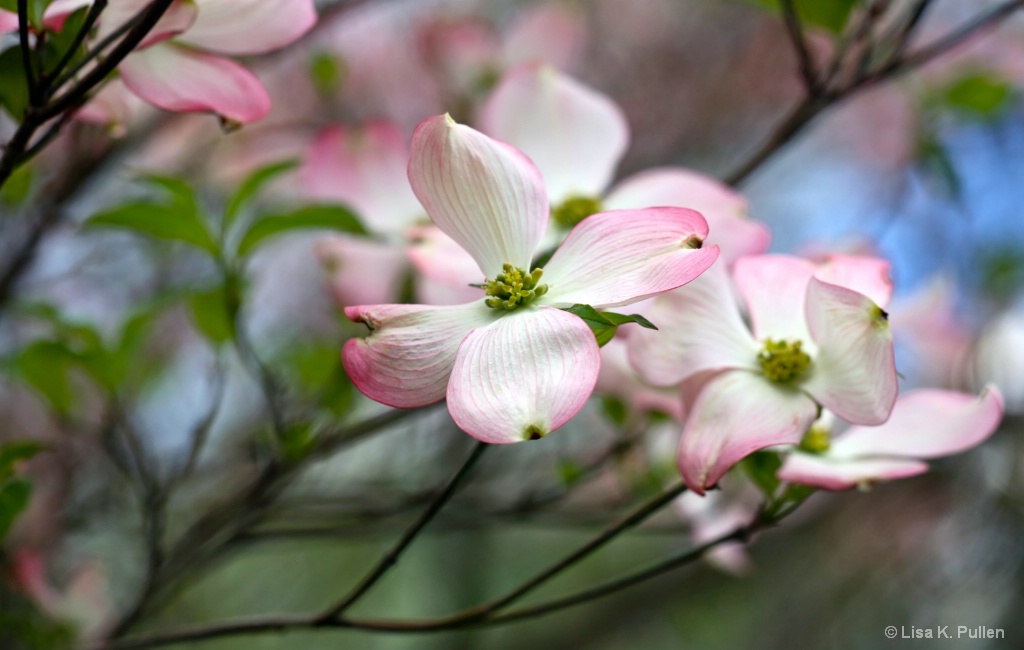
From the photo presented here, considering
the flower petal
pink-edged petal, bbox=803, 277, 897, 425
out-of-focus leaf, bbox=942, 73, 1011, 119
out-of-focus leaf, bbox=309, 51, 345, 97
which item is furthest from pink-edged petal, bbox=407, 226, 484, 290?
out-of-focus leaf, bbox=942, 73, 1011, 119

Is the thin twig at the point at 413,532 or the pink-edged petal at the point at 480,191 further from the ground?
the pink-edged petal at the point at 480,191

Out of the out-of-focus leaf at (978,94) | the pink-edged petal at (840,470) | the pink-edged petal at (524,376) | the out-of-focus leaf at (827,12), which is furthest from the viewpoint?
the out-of-focus leaf at (978,94)

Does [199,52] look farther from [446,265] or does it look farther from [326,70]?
[326,70]

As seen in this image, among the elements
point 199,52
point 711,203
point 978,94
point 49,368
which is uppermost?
point 199,52

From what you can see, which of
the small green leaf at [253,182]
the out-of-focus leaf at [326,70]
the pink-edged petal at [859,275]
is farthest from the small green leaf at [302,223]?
the out-of-focus leaf at [326,70]

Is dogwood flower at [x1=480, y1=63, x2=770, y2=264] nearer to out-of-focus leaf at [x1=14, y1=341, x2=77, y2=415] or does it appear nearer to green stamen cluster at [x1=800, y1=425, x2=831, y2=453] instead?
green stamen cluster at [x1=800, y1=425, x2=831, y2=453]

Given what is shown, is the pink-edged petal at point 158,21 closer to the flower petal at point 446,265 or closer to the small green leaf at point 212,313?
the flower petal at point 446,265

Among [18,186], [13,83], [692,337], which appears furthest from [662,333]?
[18,186]
